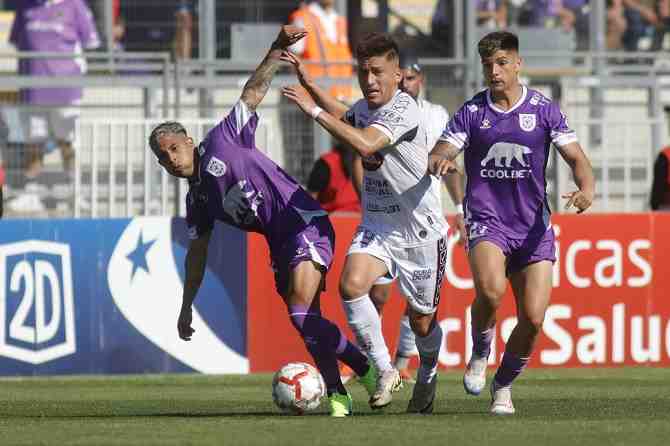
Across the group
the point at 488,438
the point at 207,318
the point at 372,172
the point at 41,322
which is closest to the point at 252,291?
the point at 207,318

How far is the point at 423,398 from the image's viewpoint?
1044 centimetres

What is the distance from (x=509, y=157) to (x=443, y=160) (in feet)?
1.91

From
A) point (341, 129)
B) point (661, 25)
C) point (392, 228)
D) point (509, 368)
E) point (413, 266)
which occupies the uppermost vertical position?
point (661, 25)

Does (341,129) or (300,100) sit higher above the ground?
(300,100)

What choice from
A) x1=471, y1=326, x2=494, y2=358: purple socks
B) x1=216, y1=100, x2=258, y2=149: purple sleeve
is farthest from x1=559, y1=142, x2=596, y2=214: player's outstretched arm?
x1=216, y1=100, x2=258, y2=149: purple sleeve

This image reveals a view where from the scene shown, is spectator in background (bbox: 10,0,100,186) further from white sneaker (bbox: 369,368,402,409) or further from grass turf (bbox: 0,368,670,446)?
white sneaker (bbox: 369,368,402,409)

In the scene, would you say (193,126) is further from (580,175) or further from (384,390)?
(580,175)

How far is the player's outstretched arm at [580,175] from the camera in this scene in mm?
9664

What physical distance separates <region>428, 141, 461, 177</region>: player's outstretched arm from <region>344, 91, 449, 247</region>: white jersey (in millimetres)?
271

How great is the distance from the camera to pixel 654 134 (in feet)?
58.9

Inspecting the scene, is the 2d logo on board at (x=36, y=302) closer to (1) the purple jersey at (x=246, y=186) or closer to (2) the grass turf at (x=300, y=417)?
(2) the grass turf at (x=300, y=417)

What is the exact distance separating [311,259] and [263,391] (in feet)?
10.5

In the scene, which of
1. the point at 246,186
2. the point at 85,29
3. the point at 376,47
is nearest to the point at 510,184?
the point at 376,47

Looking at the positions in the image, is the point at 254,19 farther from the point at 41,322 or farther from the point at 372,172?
the point at 372,172
